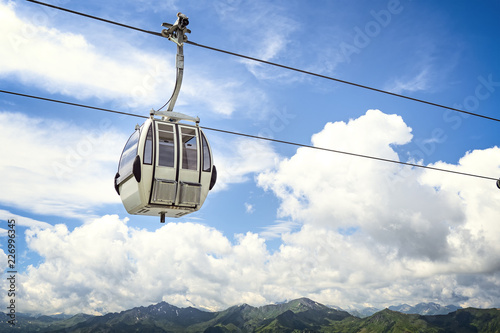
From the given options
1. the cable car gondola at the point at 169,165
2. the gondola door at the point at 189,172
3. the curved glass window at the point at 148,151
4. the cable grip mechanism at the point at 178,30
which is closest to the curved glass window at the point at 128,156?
the cable car gondola at the point at 169,165

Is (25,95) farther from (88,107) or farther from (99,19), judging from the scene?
(99,19)

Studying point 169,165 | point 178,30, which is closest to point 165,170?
point 169,165

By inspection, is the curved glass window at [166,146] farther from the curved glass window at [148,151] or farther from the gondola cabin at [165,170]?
the curved glass window at [148,151]

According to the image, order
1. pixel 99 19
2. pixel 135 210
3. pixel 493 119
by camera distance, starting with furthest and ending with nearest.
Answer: pixel 493 119 < pixel 135 210 < pixel 99 19

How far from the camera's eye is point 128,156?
58.3 ft

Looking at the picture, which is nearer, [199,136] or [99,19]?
[99,19]

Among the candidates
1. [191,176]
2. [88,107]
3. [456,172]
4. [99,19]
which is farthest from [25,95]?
[456,172]

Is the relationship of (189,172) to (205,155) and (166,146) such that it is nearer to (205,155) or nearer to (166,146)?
(205,155)

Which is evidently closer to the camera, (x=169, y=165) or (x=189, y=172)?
(x=169, y=165)

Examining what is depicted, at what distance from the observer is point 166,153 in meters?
17.1

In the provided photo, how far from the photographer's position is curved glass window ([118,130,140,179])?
17266 mm

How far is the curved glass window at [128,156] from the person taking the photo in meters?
17.3

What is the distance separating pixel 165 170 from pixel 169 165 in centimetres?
25

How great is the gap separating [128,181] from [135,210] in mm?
1144
